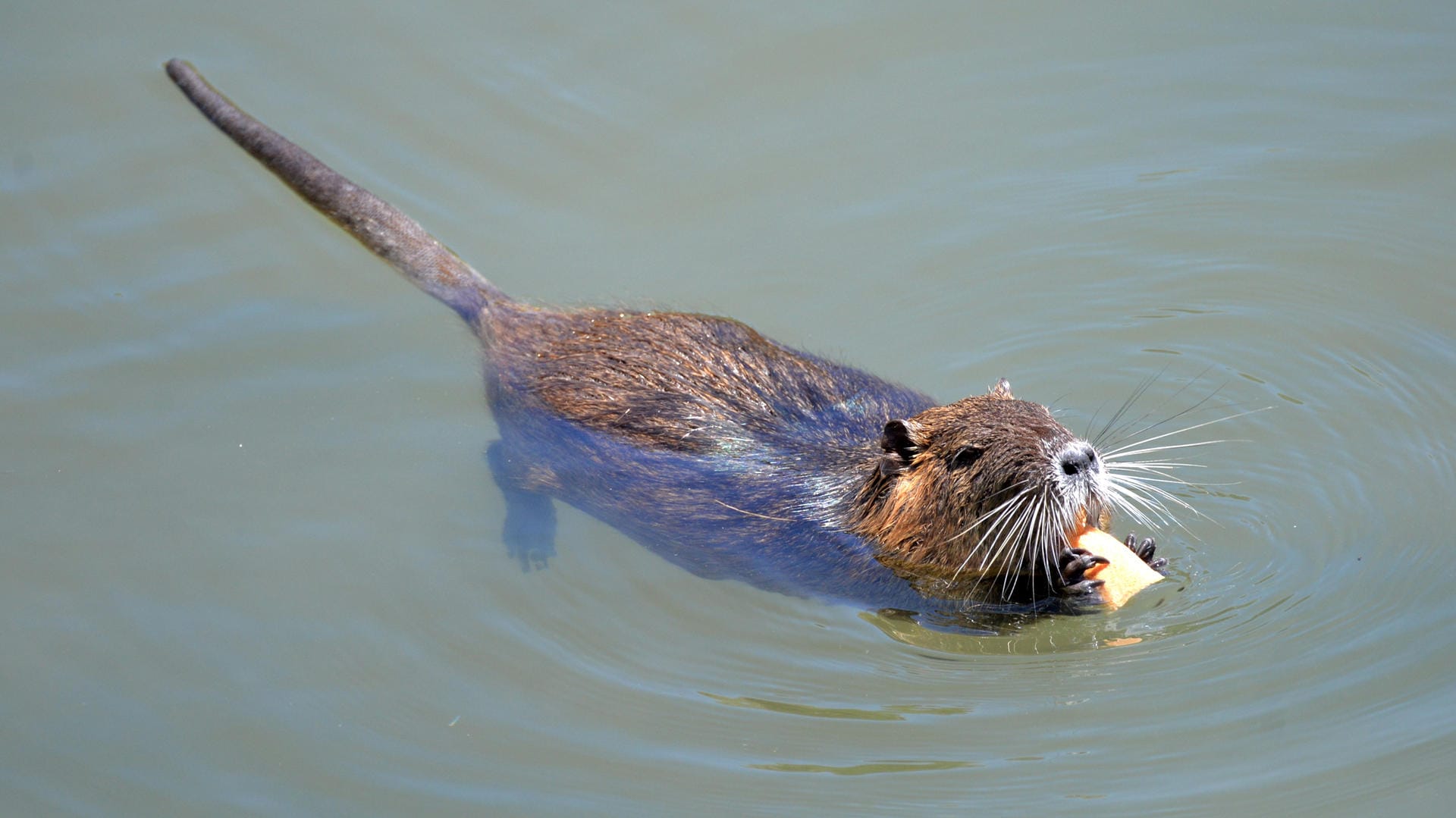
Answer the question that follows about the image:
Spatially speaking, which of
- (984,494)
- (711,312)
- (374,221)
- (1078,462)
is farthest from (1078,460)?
(374,221)

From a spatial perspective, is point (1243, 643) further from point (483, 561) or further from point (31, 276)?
point (31, 276)

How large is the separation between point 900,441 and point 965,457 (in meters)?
0.27

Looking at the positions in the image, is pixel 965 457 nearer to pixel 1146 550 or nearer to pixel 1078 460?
pixel 1078 460

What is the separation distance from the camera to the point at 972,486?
5172 mm

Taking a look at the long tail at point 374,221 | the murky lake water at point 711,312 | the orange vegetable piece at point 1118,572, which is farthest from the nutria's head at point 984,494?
the long tail at point 374,221

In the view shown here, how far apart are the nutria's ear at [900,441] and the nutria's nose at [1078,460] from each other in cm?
58

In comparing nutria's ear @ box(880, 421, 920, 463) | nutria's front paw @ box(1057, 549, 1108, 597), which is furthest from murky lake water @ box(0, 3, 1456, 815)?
nutria's ear @ box(880, 421, 920, 463)

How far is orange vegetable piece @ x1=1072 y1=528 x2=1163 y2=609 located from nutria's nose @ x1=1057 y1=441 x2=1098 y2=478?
0.32 metres

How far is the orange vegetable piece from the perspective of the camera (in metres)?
5.11

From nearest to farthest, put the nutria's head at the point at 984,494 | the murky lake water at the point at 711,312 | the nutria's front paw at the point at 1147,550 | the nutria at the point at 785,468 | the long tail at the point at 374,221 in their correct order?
the murky lake water at the point at 711,312
the nutria's head at the point at 984,494
the nutria at the point at 785,468
the nutria's front paw at the point at 1147,550
the long tail at the point at 374,221

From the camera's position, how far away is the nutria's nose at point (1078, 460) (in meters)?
5.00

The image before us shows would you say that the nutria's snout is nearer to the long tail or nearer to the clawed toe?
the clawed toe

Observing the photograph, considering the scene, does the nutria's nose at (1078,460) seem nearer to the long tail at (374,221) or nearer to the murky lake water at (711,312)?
the murky lake water at (711,312)

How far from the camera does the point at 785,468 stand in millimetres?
5574
